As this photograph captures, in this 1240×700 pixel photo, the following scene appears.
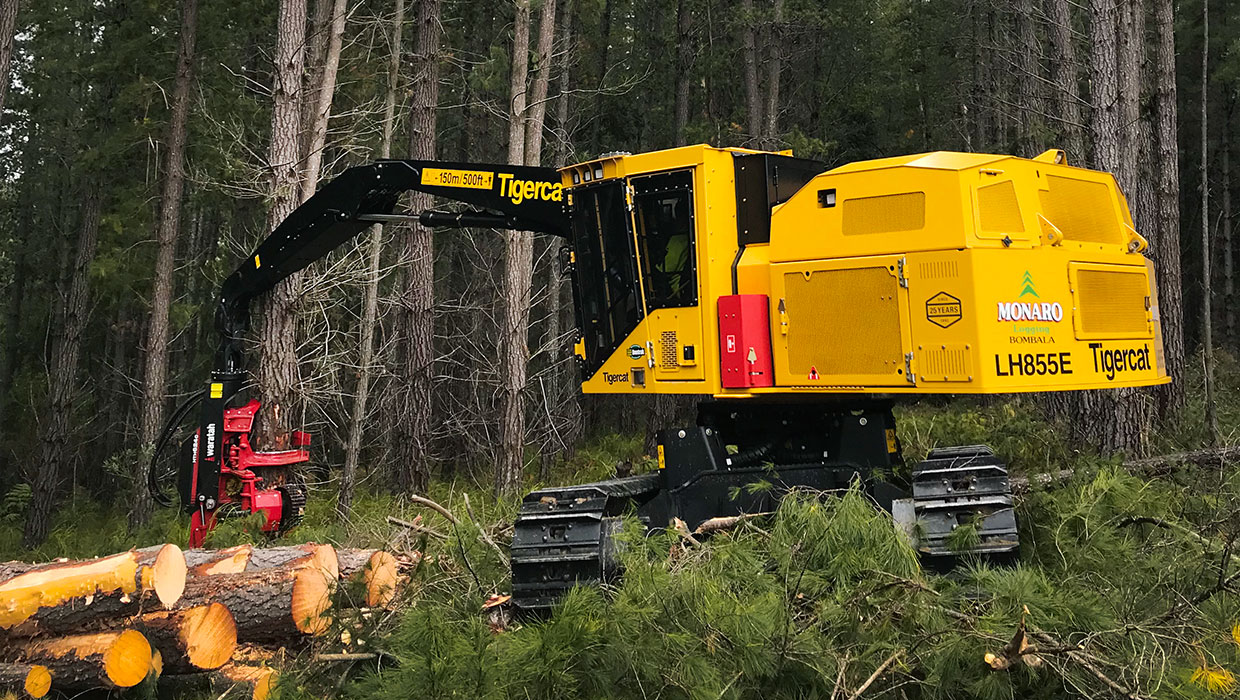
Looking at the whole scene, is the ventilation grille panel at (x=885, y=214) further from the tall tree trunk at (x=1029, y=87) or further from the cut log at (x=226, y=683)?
the tall tree trunk at (x=1029, y=87)

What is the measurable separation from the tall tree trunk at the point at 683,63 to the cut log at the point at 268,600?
1612cm

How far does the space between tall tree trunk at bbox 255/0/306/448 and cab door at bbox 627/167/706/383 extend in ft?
14.5

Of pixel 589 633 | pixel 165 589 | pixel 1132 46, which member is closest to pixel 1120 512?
pixel 589 633

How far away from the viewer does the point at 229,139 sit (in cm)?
1783

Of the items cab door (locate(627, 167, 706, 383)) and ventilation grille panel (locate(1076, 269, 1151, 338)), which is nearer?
ventilation grille panel (locate(1076, 269, 1151, 338))

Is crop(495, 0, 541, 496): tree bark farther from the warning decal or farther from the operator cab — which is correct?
the operator cab

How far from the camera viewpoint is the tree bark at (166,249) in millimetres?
16391

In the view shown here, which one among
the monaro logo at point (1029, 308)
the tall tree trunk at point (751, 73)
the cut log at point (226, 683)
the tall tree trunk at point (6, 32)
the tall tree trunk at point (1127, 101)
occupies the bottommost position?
the cut log at point (226, 683)

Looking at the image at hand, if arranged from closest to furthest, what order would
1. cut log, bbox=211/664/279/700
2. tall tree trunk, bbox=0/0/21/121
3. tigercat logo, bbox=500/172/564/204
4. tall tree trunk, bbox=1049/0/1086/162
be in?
cut log, bbox=211/664/279/700, tigercat logo, bbox=500/172/564/204, tall tree trunk, bbox=0/0/21/121, tall tree trunk, bbox=1049/0/1086/162

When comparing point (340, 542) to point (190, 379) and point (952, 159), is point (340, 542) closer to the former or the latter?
point (952, 159)

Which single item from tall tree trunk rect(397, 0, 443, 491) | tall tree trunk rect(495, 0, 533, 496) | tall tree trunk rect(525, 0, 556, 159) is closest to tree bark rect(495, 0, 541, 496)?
tall tree trunk rect(495, 0, 533, 496)

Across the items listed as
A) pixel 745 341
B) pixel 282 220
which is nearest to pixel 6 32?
pixel 282 220

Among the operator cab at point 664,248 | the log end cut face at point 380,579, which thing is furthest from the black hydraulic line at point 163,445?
the operator cab at point 664,248

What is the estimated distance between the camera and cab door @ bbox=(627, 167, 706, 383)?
6621 millimetres
